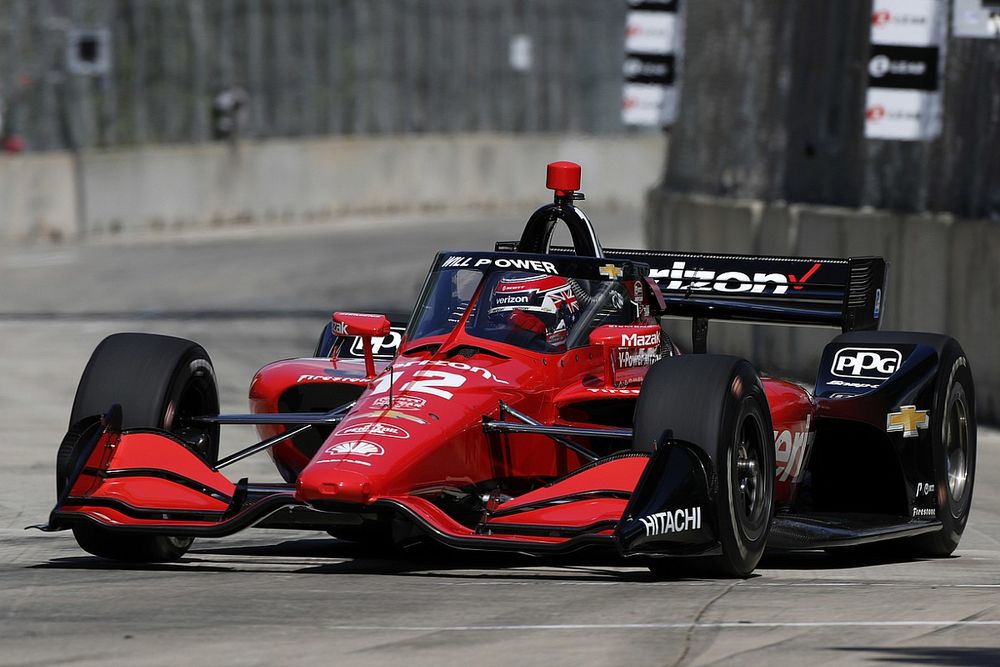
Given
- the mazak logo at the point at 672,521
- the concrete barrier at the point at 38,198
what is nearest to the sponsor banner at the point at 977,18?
the mazak logo at the point at 672,521

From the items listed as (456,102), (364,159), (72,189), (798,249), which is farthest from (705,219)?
(456,102)

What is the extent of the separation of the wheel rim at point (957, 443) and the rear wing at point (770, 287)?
2.44 feet

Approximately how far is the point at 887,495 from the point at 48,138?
2424 cm

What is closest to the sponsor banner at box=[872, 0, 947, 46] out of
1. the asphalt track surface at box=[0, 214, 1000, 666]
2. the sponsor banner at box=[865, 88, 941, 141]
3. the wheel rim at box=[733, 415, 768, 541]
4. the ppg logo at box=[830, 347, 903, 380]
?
the sponsor banner at box=[865, 88, 941, 141]

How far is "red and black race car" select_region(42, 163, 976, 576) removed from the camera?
26.3 ft

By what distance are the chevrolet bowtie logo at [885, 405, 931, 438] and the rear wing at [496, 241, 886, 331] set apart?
3.16ft

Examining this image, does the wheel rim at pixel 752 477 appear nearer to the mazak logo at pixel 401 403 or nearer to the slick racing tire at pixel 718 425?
the slick racing tire at pixel 718 425

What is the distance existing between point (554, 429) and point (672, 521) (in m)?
0.68

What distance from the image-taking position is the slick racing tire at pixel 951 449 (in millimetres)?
9742

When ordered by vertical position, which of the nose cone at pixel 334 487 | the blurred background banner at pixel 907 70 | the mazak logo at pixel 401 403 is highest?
the blurred background banner at pixel 907 70

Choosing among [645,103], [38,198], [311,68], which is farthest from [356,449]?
[311,68]

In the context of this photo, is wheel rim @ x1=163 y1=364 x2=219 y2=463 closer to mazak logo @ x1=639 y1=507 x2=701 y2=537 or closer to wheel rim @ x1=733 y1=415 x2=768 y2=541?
mazak logo @ x1=639 y1=507 x2=701 y2=537

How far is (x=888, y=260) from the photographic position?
1545 cm

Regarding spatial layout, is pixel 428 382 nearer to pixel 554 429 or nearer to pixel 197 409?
pixel 554 429
